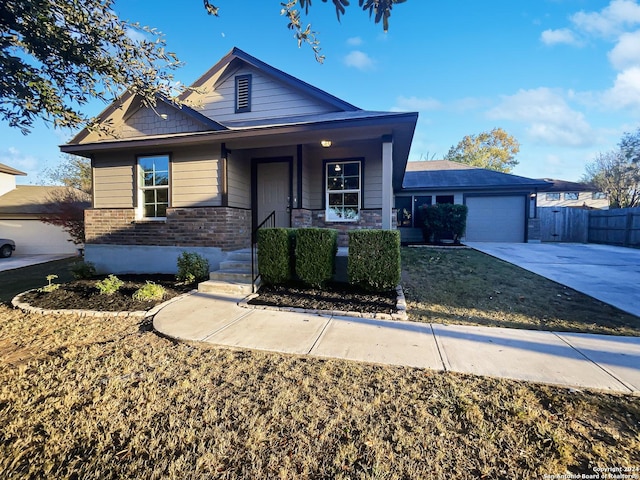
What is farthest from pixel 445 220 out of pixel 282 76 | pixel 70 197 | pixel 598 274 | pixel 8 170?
pixel 8 170

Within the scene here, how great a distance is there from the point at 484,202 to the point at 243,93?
493 inches

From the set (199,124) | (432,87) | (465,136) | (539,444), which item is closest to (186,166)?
(199,124)

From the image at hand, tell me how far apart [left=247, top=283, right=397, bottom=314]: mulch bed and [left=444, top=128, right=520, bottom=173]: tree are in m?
33.0

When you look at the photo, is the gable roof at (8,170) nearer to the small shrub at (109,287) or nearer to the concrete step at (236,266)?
the small shrub at (109,287)

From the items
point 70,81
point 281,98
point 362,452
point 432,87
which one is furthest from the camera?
point 432,87

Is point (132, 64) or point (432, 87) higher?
point (432, 87)

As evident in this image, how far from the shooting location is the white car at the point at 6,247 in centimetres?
1387

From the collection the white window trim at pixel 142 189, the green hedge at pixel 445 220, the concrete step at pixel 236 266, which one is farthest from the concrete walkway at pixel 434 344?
the green hedge at pixel 445 220

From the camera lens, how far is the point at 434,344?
3.34 m

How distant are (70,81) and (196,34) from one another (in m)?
3.37

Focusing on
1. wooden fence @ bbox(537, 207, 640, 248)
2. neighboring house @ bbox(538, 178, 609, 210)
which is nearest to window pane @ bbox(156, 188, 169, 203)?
wooden fence @ bbox(537, 207, 640, 248)

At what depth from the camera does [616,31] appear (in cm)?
857

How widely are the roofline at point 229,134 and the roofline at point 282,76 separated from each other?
2.03 meters

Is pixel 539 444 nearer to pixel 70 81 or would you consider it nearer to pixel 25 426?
pixel 25 426
